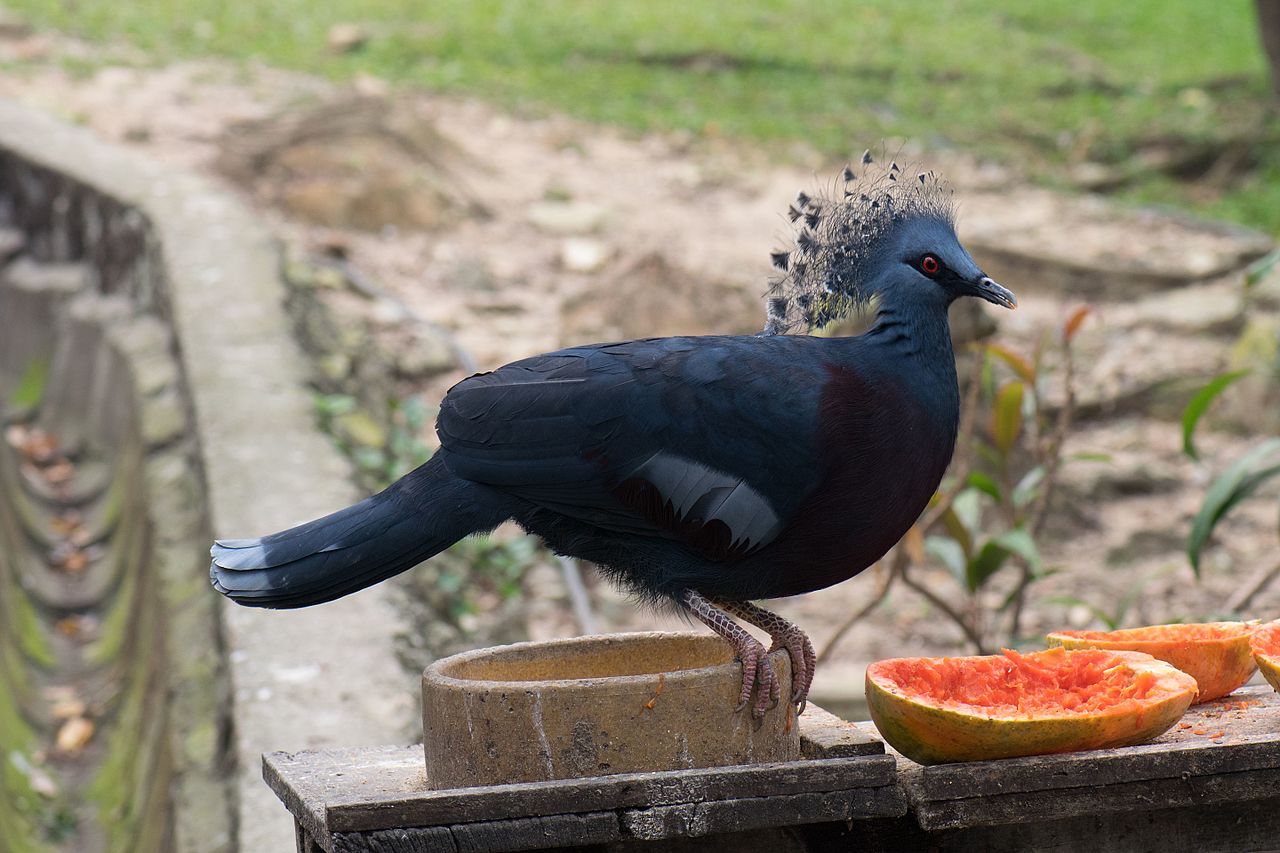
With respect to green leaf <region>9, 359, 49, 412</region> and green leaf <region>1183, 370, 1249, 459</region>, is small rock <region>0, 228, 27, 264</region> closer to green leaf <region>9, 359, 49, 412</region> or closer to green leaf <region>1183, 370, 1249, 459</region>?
green leaf <region>9, 359, 49, 412</region>

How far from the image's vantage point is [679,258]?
27.7ft

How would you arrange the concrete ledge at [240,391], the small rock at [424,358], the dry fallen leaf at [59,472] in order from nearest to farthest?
1. the concrete ledge at [240,391]
2. the small rock at [424,358]
3. the dry fallen leaf at [59,472]

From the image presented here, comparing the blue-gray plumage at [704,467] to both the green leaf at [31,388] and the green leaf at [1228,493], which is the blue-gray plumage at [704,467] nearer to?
the green leaf at [1228,493]

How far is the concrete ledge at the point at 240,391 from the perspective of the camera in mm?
3414

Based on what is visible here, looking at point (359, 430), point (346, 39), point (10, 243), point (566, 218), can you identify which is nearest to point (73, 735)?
point (359, 430)

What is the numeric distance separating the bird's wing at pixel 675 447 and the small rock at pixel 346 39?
11593 mm

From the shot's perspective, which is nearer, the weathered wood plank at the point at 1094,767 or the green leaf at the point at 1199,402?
the weathered wood plank at the point at 1094,767

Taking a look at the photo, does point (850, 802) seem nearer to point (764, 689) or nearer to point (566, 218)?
point (764, 689)

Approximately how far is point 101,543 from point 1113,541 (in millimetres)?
4327

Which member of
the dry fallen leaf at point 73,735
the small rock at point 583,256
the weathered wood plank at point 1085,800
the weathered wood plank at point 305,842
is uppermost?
the weathered wood plank at point 1085,800

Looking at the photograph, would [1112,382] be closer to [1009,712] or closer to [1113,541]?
[1113,541]

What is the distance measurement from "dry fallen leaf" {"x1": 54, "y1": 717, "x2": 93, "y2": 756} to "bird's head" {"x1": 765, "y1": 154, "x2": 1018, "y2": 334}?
3.65 m

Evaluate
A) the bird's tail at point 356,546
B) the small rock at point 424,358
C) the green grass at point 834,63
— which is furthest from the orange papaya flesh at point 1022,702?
the green grass at point 834,63

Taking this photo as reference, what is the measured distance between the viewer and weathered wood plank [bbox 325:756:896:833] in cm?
181
